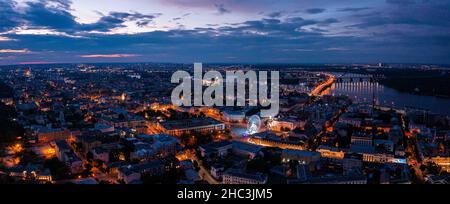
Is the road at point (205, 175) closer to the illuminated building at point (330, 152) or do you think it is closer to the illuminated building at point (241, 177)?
the illuminated building at point (241, 177)

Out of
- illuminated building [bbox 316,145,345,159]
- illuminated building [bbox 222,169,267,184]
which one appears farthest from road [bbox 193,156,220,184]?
illuminated building [bbox 316,145,345,159]

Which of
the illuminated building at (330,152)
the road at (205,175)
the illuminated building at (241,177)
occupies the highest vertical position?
the illuminated building at (241,177)

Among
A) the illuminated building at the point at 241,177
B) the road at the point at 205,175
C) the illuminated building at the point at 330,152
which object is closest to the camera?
the illuminated building at the point at 241,177

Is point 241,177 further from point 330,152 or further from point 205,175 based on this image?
point 330,152

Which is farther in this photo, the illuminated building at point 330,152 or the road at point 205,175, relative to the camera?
the illuminated building at point 330,152

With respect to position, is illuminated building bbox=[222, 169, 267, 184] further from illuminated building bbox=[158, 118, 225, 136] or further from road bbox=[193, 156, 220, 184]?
illuminated building bbox=[158, 118, 225, 136]

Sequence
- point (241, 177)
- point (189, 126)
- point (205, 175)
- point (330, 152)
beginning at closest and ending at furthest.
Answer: point (241, 177), point (205, 175), point (330, 152), point (189, 126)

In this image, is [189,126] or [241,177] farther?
[189,126]

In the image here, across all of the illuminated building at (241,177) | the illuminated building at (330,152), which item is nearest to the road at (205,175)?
the illuminated building at (241,177)

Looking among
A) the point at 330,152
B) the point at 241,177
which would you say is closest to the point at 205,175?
the point at 241,177

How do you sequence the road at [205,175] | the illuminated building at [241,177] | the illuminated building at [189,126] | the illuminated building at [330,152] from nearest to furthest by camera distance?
the illuminated building at [241,177], the road at [205,175], the illuminated building at [330,152], the illuminated building at [189,126]
